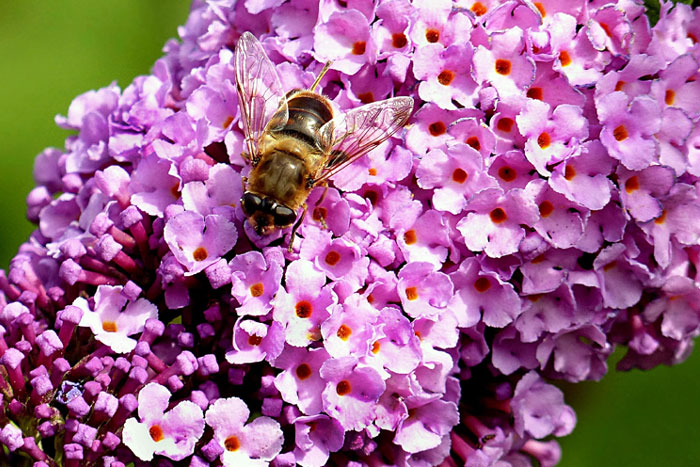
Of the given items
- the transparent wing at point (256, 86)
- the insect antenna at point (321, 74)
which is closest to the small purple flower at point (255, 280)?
the transparent wing at point (256, 86)

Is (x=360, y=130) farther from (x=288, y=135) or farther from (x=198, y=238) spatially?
(x=198, y=238)

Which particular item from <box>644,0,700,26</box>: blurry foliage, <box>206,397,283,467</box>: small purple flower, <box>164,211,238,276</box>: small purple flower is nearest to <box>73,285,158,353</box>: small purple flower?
<box>164,211,238,276</box>: small purple flower

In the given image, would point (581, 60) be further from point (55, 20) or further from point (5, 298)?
point (55, 20)

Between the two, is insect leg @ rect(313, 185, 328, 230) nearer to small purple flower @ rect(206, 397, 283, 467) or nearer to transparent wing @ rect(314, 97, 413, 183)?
transparent wing @ rect(314, 97, 413, 183)

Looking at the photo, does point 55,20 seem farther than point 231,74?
Yes

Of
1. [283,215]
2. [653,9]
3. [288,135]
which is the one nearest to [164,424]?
[283,215]

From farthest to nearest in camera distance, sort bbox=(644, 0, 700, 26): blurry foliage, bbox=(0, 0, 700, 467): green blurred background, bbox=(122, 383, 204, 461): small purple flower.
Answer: bbox=(0, 0, 700, 467): green blurred background → bbox=(644, 0, 700, 26): blurry foliage → bbox=(122, 383, 204, 461): small purple flower

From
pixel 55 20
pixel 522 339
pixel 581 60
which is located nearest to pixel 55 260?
pixel 522 339
